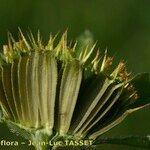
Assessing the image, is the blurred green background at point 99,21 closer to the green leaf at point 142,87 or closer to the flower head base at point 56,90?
the green leaf at point 142,87

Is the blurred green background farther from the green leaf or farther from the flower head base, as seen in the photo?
the flower head base

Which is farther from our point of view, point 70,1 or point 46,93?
point 70,1

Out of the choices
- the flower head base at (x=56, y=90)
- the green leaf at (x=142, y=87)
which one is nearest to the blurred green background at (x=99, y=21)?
the green leaf at (x=142, y=87)

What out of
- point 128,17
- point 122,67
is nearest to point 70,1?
point 128,17

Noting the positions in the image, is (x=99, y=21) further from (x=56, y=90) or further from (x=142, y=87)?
(x=56, y=90)

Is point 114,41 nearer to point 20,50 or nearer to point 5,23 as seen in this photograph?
point 5,23

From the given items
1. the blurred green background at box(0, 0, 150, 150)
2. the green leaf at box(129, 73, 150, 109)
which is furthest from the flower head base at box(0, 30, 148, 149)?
the blurred green background at box(0, 0, 150, 150)

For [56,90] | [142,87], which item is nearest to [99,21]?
[142,87]
